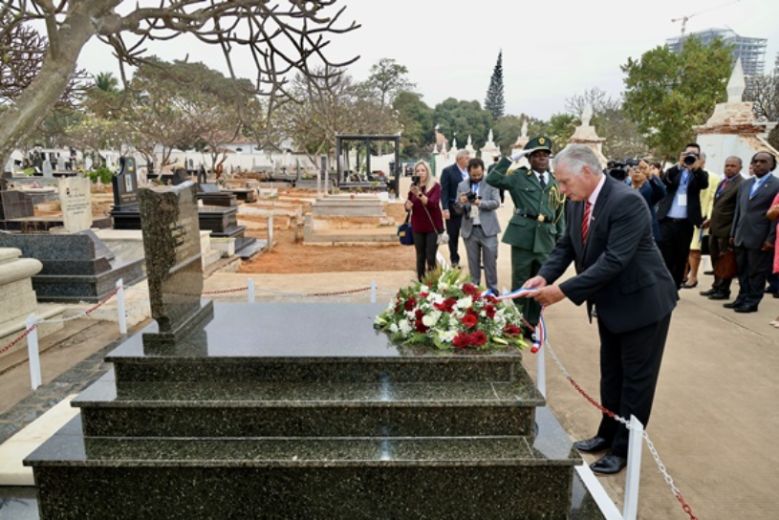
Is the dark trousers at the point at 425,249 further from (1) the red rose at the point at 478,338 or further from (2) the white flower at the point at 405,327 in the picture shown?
(1) the red rose at the point at 478,338

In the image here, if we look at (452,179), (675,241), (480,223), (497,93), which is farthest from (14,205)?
(497,93)

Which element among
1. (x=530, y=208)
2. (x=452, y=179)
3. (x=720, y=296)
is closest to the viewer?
(x=530, y=208)

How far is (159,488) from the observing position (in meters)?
2.67

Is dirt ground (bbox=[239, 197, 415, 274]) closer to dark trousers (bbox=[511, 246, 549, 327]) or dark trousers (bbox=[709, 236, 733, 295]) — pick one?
dark trousers (bbox=[511, 246, 549, 327])

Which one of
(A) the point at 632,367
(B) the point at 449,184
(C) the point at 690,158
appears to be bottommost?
(A) the point at 632,367

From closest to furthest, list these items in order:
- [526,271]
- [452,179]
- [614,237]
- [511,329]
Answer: [614,237] < [511,329] < [526,271] < [452,179]

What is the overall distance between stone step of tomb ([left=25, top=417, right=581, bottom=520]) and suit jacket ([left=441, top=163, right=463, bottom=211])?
19.1ft

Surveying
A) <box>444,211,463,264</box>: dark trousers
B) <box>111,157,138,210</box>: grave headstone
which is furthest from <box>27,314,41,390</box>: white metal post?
<box>111,157,138,210</box>: grave headstone

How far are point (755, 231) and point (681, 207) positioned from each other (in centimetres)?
91

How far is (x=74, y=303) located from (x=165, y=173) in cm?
2049

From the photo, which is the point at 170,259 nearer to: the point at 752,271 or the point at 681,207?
the point at 681,207

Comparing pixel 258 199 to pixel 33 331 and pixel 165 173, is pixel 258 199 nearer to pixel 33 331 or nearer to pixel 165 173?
pixel 165 173

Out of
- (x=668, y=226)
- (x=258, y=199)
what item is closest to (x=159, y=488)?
(x=668, y=226)

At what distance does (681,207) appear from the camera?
6.56m
